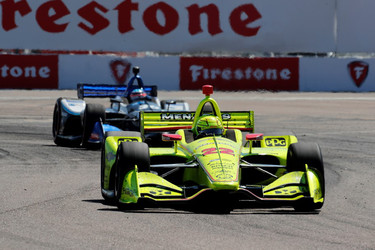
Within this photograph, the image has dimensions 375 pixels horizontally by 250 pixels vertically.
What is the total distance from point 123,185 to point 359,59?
26022 millimetres

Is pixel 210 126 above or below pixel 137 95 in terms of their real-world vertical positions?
below

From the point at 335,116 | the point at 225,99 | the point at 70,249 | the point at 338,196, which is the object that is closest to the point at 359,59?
the point at 225,99

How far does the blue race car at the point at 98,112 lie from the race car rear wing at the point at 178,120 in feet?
11.4

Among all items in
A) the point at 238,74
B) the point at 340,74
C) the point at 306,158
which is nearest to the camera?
the point at 306,158

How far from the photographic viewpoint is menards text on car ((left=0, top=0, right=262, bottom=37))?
111 feet

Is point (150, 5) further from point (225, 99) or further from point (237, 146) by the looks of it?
point (237, 146)

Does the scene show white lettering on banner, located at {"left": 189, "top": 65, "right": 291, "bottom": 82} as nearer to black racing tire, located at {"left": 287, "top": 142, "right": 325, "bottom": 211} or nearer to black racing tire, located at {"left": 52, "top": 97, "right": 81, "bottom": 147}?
black racing tire, located at {"left": 52, "top": 97, "right": 81, "bottom": 147}

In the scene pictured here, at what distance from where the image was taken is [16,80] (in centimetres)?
3069

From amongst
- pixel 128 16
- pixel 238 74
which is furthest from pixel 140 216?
pixel 128 16

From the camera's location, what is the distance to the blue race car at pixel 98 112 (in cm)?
1432

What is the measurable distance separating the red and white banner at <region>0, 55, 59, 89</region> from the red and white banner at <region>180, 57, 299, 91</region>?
4.75 meters

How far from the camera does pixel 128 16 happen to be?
3431cm

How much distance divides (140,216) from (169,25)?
2741 centimetres

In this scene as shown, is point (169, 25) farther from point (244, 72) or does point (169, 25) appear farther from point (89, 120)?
point (89, 120)
